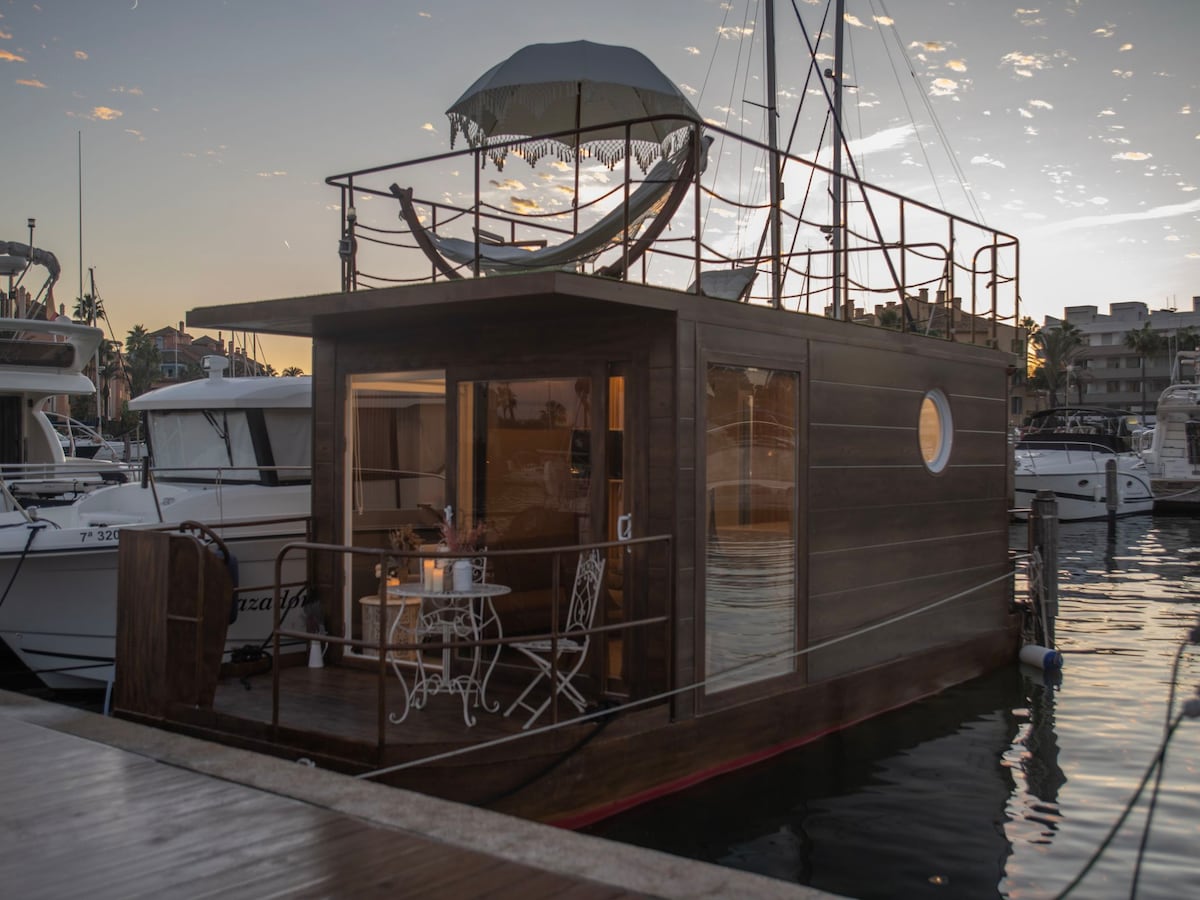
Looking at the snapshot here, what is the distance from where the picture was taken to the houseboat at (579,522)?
6059mm

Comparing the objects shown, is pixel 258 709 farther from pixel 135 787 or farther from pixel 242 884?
pixel 242 884

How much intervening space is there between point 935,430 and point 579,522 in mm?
3946

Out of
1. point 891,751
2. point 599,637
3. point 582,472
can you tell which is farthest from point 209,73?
point 891,751

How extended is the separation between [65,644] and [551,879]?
852 cm

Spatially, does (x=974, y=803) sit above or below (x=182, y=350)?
below

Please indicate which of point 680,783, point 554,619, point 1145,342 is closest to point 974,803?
point 680,783

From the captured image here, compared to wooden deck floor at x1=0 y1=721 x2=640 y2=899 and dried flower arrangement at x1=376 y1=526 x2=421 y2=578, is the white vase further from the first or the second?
wooden deck floor at x1=0 y1=721 x2=640 y2=899

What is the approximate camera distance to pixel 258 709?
6469 millimetres

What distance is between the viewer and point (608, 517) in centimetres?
669

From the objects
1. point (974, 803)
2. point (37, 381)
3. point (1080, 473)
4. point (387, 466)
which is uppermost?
point (37, 381)

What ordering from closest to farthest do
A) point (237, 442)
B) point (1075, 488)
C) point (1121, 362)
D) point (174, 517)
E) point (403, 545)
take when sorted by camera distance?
point (403, 545), point (174, 517), point (237, 442), point (1075, 488), point (1121, 362)

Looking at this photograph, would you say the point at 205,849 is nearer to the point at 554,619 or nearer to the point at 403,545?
the point at 554,619

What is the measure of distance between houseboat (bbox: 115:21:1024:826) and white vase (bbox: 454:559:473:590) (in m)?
0.05

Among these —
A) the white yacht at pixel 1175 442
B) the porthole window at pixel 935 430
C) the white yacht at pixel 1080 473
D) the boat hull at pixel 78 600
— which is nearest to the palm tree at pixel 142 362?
the white yacht at pixel 1080 473
